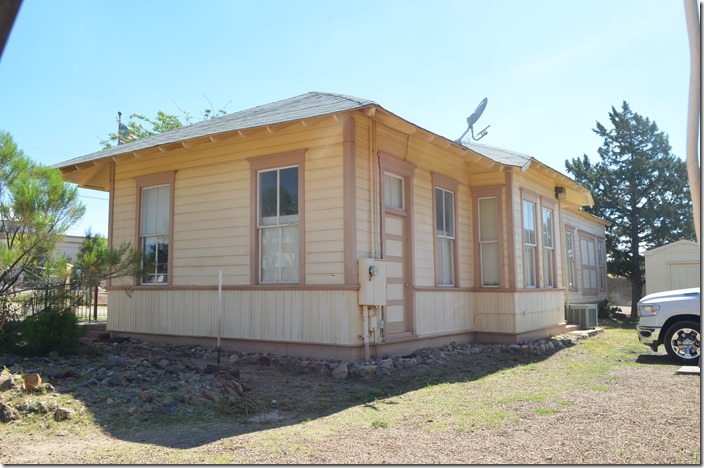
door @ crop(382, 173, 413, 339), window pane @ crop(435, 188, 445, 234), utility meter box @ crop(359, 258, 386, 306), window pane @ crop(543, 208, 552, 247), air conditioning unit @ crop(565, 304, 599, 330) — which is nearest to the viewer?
utility meter box @ crop(359, 258, 386, 306)

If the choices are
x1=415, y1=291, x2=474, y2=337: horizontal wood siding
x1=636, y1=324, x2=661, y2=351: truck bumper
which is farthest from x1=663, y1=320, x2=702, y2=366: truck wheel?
x1=415, y1=291, x2=474, y2=337: horizontal wood siding

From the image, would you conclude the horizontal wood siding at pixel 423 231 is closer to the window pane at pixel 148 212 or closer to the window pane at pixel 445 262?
the window pane at pixel 445 262

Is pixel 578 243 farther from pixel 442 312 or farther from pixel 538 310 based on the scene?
pixel 442 312

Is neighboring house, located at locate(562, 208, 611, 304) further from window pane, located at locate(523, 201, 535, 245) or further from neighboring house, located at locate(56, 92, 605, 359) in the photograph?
neighboring house, located at locate(56, 92, 605, 359)

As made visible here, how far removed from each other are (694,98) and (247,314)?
8.24m

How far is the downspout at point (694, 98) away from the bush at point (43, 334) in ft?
28.6

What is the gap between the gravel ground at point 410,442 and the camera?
4.50 meters

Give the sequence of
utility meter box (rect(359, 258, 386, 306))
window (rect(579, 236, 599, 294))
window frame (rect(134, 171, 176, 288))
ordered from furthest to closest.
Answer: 1. window (rect(579, 236, 599, 294))
2. window frame (rect(134, 171, 176, 288))
3. utility meter box (rect(359, 258, 386, 306))

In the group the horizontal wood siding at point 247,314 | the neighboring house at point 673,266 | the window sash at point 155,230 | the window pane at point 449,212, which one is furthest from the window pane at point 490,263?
the neighboring house at point 673,266

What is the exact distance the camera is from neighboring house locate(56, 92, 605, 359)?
905 centimetres

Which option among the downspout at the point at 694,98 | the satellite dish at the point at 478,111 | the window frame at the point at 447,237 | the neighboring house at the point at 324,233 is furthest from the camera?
the satellite dish at the point at 478,111

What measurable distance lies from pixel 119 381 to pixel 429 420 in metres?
3.75

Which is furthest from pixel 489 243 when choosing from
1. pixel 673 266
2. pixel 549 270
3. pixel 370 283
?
pixel 673 266

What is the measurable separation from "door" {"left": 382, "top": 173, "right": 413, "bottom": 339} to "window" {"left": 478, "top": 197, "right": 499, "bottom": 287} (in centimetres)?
290
